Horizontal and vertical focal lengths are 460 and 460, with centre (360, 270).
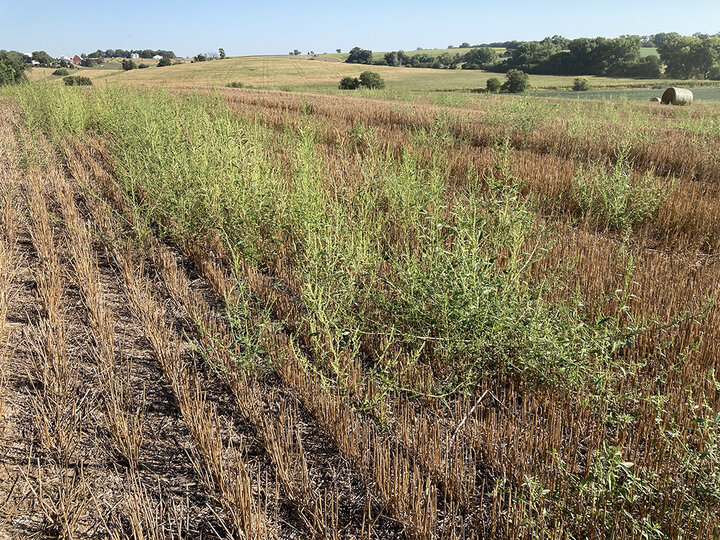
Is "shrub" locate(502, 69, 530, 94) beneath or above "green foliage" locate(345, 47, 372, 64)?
beneath

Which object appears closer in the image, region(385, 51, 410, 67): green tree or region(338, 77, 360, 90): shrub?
region(338, 77, 360, 90): shrub

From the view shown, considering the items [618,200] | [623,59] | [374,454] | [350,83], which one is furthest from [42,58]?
[374,454]

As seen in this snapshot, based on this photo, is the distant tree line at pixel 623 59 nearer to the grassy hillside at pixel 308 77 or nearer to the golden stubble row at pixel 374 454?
the grassy hillside at pixel 308 77

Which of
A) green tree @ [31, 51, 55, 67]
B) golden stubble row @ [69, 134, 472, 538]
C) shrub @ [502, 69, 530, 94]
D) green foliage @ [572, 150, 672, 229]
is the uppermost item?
green tree @ [31, 51, 55, 67]

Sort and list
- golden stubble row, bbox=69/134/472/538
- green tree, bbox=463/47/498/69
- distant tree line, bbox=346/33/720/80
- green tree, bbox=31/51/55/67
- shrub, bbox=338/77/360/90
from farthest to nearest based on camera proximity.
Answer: green tree, bbox=31/51/55/67
green tree, bbox=463/47/498/69
distant tree line, bbox=346/33/720/80
shrub, bbox=338/77/360/90
golden stubble row, bbox=69/134/472/538

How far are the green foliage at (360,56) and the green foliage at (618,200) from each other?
284ft

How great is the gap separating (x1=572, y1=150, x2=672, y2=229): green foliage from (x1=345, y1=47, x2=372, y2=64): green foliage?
284ft

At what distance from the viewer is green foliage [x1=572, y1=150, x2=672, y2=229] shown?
5.80m

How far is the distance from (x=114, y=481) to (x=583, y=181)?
651cm

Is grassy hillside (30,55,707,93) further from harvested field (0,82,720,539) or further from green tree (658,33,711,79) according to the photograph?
harvested field (0,82,720,539)

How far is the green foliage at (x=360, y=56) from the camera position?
281 ft

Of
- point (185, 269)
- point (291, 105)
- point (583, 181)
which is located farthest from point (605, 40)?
point (185, 269)

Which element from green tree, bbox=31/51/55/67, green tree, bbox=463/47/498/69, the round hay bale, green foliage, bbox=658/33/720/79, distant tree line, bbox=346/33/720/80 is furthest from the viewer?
green tree, bbox=31/51/55/67

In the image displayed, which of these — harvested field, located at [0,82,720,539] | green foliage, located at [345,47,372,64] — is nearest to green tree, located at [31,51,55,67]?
green foliage, located at [345,47,372,64]
